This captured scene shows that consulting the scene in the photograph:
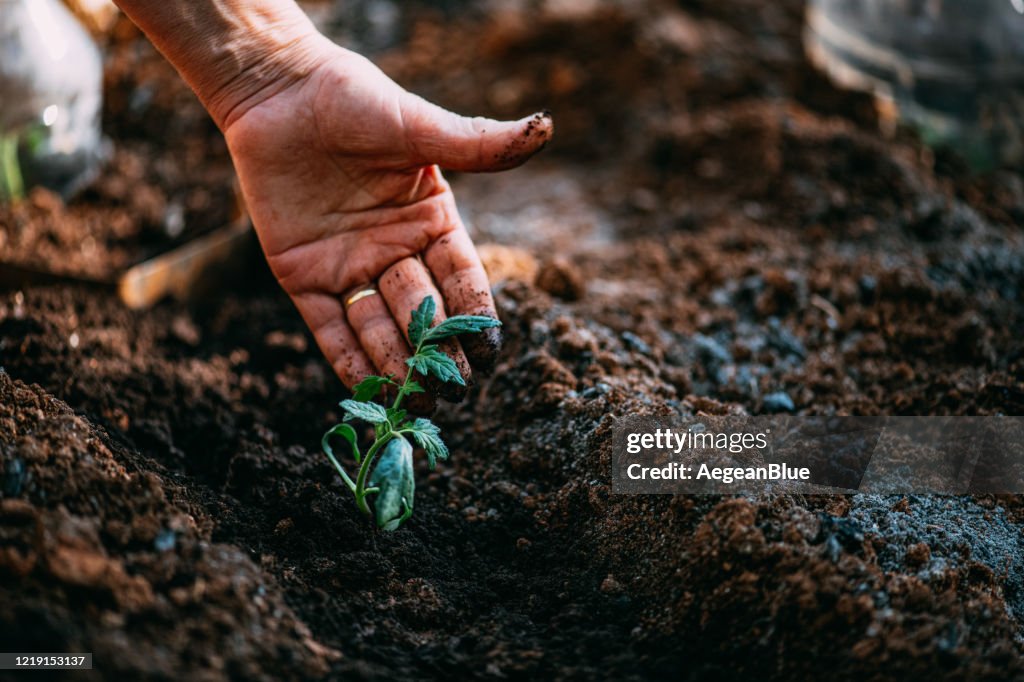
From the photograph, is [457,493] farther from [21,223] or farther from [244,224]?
[21,223]

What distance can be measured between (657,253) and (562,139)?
130 cm

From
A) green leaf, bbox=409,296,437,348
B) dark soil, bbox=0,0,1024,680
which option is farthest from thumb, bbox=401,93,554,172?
dark soil, bbox=0,0,1024,680

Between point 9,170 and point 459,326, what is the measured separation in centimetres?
245

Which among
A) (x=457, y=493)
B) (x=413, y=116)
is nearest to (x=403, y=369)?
(x=457, y=493)

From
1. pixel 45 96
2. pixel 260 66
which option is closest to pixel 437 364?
pixel 260 66

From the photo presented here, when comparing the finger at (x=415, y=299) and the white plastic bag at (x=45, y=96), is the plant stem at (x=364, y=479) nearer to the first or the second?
the finger at (x=415, y=299)

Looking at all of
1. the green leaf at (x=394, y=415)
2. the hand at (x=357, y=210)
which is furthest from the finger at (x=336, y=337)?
the green leaf at (x=394, y=415)

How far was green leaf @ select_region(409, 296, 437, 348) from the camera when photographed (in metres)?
1.96

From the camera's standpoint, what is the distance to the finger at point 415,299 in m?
2.08

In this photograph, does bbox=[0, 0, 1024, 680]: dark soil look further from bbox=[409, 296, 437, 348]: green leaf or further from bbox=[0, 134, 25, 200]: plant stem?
bbox=[409, 296, 437, 348]: green leaf

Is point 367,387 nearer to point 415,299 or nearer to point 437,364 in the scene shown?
point 437,364

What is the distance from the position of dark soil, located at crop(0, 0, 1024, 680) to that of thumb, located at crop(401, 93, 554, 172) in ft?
2.00

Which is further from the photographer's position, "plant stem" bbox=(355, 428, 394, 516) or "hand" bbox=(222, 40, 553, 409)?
"hand" bbox=(222, 40, 553, 409)

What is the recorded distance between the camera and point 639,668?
1688 millimetres
